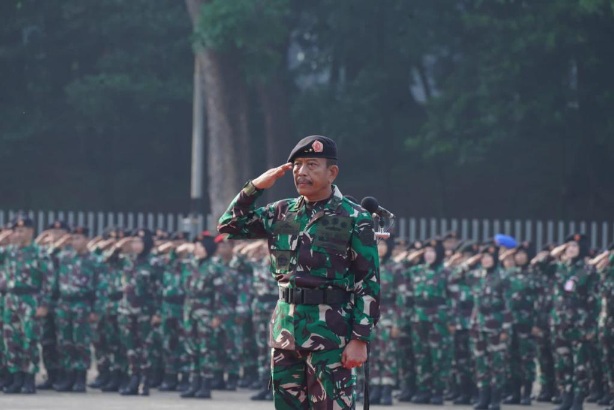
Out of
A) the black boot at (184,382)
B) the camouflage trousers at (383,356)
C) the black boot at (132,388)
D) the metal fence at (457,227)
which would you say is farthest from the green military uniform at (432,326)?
the metal fence at (457,227)

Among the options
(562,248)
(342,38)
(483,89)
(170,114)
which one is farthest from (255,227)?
(170,114)

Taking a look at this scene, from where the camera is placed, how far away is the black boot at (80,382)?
16.5 m

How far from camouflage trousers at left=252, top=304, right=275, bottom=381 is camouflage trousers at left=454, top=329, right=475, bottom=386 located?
211 centimetres

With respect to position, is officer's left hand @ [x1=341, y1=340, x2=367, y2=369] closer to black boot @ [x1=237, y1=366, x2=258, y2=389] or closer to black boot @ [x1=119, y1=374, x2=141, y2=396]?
black boot @ [x1=119, y1=374, x2=141, y2=396]

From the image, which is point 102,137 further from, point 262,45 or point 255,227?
point 255,227

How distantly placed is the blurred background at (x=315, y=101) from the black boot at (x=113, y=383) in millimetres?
10639

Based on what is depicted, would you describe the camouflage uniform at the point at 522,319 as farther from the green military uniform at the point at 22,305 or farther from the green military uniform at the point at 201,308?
the green military uniform at the point at 22,305

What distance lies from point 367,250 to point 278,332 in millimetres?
667

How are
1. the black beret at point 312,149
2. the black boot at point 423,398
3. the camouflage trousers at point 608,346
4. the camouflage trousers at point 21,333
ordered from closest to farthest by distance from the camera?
the black beret at point 312,149, the camouflage trousers at point 608,346, the camouflage trousers at point 21,333, the black boot at point 423,398

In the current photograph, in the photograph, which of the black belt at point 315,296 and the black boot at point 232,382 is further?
the black boot at point 232,382

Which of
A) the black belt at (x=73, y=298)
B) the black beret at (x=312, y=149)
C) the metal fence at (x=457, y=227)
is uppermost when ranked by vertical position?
the metal fence at (x=457, y=227)

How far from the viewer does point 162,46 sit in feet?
106

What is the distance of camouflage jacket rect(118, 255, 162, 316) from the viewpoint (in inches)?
650

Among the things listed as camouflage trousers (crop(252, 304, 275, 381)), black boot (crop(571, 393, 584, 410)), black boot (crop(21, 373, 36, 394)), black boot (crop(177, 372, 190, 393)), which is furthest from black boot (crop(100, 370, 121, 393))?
black boot (crop(571, 393, 584, 410))
